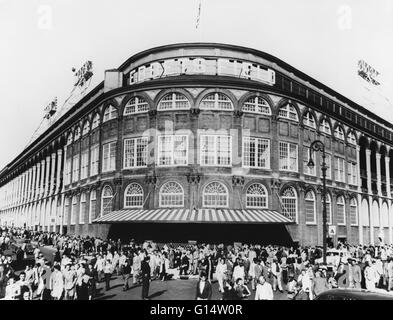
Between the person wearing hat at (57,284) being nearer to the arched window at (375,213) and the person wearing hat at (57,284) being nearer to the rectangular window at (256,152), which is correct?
the rectangular window at (256,152)

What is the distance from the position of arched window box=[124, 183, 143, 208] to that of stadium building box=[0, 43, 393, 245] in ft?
0.27

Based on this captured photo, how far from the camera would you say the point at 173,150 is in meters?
27.5

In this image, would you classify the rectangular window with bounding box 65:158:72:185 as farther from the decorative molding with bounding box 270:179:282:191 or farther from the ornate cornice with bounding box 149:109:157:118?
the decorative molding with bounding box 270:179:282:191

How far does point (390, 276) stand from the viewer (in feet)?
59.6

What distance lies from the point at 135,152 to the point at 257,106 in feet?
30.9

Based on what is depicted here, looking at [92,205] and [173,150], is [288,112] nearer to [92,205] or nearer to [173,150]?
[173,150]

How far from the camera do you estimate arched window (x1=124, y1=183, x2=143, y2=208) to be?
28.2 m

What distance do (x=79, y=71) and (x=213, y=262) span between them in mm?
11747

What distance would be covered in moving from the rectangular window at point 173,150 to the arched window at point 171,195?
4.92 ft

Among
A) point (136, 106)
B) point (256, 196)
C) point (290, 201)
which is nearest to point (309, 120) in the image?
point (290, 201)

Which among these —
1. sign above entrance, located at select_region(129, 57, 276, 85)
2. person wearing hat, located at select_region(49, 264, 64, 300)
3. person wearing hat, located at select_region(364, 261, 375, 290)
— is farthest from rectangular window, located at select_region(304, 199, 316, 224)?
person wearing hat, located at select_region(49, 264, 64, 300)
